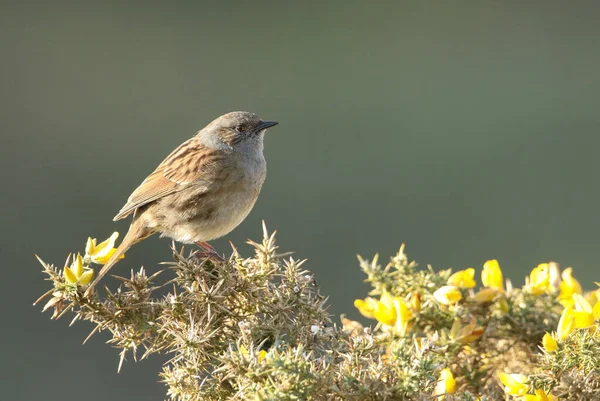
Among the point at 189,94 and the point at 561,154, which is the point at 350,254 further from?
the point at 189,94

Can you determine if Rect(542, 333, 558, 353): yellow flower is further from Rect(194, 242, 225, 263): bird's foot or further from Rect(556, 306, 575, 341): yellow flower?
Rect(194, 242, 225, 263): bird's foot

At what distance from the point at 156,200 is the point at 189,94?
725cm

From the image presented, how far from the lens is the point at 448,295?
2928 millimetres

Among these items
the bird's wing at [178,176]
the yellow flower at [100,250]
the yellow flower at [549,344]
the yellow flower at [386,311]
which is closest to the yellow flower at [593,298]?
the yellow flower at [549,344]

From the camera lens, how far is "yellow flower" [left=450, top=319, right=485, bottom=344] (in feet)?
9.42

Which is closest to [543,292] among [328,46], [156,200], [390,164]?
[156,200]

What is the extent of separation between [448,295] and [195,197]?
1644 mm

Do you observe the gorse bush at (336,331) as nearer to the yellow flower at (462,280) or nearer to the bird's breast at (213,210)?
the yellow flower at (462,280)

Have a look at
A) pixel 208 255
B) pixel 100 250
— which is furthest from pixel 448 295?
pixel 100 250

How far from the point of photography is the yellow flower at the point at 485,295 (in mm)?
3008

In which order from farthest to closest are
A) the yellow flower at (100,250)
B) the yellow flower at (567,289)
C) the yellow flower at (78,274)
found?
the yellow flower at (567,289), the yellow flower at (100,250), the yellow flower at (78,274)

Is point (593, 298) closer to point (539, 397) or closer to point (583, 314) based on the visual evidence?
point (583, 314)

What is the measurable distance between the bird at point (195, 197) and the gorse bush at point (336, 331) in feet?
3.94

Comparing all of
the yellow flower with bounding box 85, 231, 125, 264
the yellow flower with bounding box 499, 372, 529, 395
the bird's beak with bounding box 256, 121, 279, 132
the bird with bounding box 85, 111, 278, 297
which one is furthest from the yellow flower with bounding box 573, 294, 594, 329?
the bird's beak with bounding box 256, 121, 279, 132
